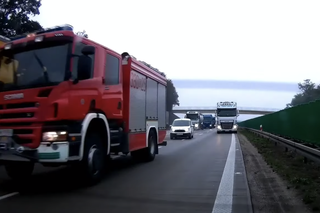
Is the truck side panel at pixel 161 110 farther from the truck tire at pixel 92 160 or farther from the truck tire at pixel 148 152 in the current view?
the truck tire at pixel 92 160

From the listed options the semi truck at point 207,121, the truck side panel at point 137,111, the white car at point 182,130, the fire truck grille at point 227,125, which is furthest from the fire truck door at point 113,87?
the semi truck at point 207,121

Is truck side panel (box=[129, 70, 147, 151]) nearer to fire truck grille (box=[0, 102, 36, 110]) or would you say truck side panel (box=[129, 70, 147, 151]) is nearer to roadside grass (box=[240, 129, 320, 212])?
fire truck grille (box=[0, 102, 36, 110])

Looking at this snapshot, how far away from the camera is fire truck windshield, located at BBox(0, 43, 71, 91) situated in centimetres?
739

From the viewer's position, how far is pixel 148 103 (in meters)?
12.4

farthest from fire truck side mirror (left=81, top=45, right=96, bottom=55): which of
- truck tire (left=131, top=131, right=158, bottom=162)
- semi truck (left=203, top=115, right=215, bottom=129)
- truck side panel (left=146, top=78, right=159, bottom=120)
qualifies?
semi truck (left=203, top=115, right=215, bottom=129)

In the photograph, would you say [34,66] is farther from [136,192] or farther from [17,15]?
[17,15]

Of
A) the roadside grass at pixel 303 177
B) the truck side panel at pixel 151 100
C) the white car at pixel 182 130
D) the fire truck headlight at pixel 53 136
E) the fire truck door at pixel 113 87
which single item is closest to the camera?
the roadside grass at pixel 303 177

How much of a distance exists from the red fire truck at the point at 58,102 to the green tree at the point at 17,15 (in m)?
27.0

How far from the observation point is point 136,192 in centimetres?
767

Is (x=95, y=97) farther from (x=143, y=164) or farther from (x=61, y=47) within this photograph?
(x=143, y=164)

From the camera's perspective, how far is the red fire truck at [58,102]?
7.00 m

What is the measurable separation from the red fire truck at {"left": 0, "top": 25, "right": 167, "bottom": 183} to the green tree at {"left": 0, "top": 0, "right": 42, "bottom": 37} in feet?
88.6

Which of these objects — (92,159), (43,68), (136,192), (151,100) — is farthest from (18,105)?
(151,100)

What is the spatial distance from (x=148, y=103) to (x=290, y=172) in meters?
4.98
